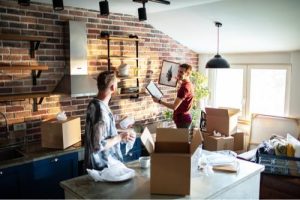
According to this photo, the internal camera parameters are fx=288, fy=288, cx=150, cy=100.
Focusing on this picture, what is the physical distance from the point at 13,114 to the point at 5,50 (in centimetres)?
69

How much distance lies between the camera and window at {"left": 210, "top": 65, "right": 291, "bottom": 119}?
4529 millimetres

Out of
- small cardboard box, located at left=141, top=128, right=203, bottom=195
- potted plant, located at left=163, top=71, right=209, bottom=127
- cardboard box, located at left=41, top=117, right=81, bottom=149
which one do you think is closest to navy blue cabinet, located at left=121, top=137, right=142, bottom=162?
cardboard box, located at left=41, top=117, right=81, bottom=149

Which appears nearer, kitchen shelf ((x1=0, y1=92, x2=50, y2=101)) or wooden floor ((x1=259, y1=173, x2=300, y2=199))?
kitchen shelf ((x1=0, y1=92, x2=50, y2=101))

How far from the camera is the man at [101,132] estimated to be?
212 centimetres

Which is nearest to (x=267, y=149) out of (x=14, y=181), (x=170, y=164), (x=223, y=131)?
(x=223, y=131)

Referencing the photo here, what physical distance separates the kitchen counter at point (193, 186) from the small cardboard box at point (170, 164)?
60mm

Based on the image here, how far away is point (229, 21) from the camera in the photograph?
3758 millimetres

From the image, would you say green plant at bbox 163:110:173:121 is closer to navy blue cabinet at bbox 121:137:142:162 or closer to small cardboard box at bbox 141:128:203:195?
navy blue cabinet at bbox 121:137:142:162

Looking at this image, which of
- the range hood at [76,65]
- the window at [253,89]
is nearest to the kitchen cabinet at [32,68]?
the range hood at [76,65]

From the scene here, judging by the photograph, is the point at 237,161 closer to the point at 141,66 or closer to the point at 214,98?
the point at 141,66

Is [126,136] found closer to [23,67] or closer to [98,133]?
[98,133]

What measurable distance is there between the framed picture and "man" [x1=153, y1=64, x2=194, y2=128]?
92 centimetres

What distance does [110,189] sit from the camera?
1809mm

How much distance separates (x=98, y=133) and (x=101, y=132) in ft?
0.08
